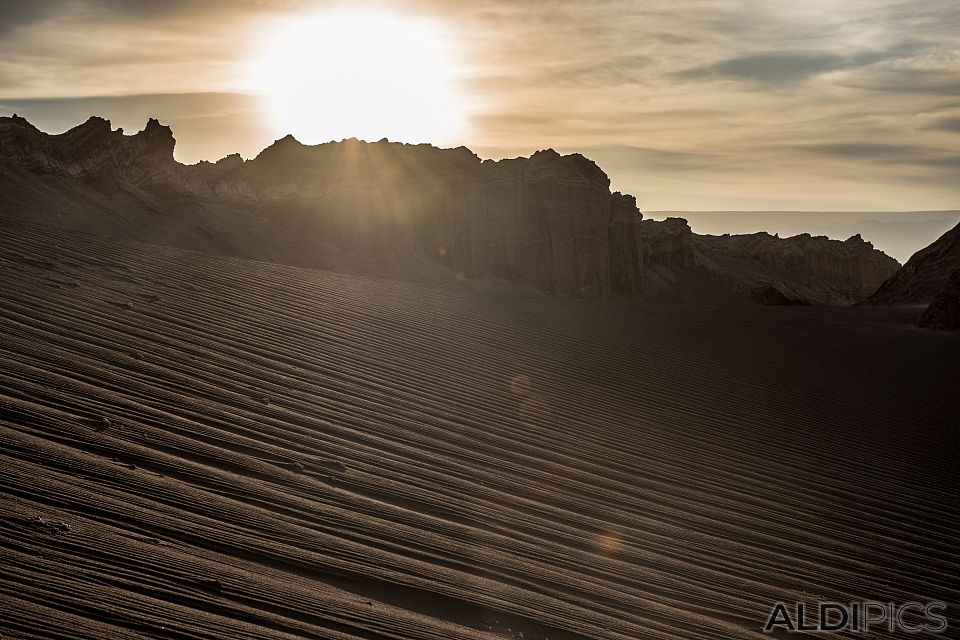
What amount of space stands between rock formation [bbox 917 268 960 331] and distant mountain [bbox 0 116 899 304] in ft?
66.6

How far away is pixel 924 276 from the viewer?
110ft

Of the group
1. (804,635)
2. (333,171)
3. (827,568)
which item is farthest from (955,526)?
(333,171)

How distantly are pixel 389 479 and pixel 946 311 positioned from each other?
19351 mm

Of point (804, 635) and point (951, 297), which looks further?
point (951, 297)

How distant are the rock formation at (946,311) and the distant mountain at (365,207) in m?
20.3

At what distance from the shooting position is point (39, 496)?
3.15 m

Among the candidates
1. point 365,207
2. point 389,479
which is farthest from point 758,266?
point 389,479

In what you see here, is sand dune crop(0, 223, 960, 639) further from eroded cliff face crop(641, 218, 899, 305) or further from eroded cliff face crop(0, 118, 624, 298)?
eroded cliff face crop(641, 218, 899, 305)

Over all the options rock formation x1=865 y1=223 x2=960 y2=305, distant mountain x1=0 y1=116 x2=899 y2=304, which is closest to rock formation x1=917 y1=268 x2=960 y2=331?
rock formation x1=865 y1=223 x2=960 y2=305

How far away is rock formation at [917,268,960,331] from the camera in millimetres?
20297

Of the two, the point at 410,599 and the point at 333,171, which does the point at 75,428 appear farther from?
the point at 333,171

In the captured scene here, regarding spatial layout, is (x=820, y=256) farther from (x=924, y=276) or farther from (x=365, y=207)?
(x=365, y=207)

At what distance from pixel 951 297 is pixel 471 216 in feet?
85.4

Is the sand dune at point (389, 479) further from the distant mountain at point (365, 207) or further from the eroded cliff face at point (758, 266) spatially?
the eroded cliff face at point (758, 266)
